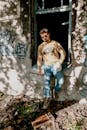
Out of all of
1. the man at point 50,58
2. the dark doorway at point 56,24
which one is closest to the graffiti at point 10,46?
the dark doorway at point 56,24

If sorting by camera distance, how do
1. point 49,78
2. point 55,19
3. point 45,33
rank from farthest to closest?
point 55,19
point 49,78
point 45,33

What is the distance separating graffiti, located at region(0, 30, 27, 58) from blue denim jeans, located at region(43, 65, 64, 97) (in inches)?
34.8

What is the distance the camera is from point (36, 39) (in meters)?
9.58

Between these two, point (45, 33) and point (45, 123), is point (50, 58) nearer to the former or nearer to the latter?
point (45, 33)

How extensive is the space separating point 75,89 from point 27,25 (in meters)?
1.75

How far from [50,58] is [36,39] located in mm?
990

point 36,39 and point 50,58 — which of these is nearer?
point 50,58

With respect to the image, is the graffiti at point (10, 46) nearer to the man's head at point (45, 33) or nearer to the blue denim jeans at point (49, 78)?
the blue denim jeans at point (49, 78)

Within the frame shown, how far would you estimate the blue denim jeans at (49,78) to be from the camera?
28.9 ft

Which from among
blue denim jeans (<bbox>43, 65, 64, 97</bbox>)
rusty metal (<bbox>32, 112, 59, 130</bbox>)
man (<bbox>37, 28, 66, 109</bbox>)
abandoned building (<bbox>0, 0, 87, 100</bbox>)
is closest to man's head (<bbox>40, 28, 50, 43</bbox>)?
man (<bbox>37, 28, 66, 109</bbox>)

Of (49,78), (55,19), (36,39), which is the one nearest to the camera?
(49,78)

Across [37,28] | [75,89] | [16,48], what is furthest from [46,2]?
[75,89]

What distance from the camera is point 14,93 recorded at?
10.1m

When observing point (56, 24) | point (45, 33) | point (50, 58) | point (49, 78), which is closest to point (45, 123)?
point (49, 78)
